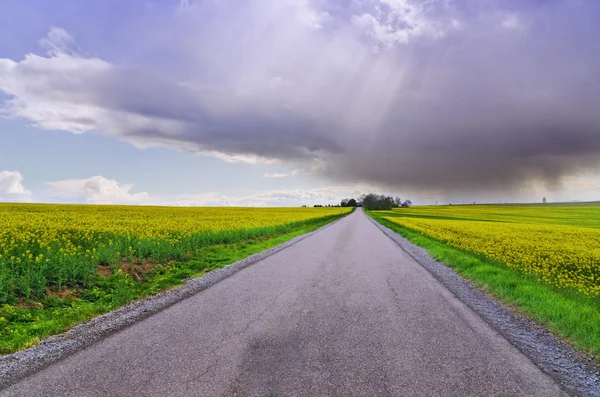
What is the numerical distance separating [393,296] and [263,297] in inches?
120

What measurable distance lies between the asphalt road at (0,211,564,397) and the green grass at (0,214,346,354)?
5.00ft

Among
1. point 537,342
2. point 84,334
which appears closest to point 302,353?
point 84,334

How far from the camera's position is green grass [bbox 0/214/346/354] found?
6469 millimetres

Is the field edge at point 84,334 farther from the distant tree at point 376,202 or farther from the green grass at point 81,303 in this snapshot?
the distant tree at point 376,202

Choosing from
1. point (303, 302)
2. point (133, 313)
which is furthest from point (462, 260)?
point (133, 313)

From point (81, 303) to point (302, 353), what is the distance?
5963 millimetres

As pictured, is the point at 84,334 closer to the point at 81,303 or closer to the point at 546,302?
the point at 81,303

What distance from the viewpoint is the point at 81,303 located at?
8.28 meters

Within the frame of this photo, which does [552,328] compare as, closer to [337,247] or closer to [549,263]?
[549,263]

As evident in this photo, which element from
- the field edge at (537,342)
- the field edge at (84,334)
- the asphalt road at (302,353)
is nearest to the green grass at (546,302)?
the field edge at (537,342)

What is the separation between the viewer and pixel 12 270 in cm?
899

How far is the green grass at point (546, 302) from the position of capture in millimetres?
6289

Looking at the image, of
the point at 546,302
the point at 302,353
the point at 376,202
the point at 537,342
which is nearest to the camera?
the point at 302,353

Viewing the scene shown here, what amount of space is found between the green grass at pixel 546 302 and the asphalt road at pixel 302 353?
4.36 ft
